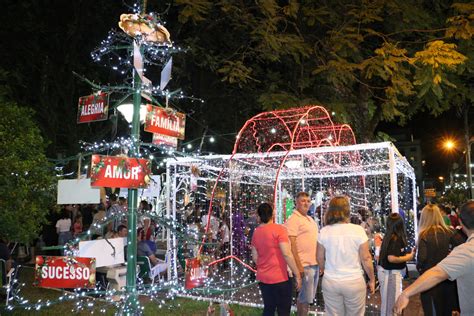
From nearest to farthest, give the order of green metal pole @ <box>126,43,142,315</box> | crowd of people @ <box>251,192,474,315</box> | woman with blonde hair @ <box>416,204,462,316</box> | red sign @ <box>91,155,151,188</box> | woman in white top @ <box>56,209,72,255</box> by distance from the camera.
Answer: crowd of people @ <box>251,192,474,315</box> → red sign @ <box>91,155,151,188</box> → woman with blonde hair @ <box>416,204,462,316</box> → green metal pole @ <box>126,43,142,315</box> → woman in white top @ <box>56,209,72,255</box>

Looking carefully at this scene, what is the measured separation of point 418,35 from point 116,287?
10.6 meters

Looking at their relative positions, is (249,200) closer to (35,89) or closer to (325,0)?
(325,0)

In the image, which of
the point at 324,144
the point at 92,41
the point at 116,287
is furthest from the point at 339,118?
the point at 92,41

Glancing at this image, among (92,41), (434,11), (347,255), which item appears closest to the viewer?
(347,255)

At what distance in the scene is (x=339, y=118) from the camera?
1167cm

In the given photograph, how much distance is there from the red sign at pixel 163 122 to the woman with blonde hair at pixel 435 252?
300 centimetres

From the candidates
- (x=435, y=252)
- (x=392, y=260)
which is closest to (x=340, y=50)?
(x=392, y=260)

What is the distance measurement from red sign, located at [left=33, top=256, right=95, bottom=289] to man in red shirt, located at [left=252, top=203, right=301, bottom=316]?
1819 millimetres

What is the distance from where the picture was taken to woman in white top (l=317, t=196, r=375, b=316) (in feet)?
13.3

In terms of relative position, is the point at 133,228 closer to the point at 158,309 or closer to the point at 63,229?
the point at 158,309

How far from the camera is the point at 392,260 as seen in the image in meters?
5.47

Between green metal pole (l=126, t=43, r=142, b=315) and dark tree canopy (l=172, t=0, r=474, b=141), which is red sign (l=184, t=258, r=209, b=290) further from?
dark tree canopy (l=172, t=0, r=474, b=141)

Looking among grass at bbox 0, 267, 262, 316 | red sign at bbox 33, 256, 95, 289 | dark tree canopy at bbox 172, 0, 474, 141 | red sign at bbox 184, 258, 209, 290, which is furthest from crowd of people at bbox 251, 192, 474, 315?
dark tree canopy at bbox 172, 0, 474, 141

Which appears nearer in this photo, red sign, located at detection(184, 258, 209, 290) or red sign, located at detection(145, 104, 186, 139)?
red sign, located at detection(145, 104, 186, 139)
